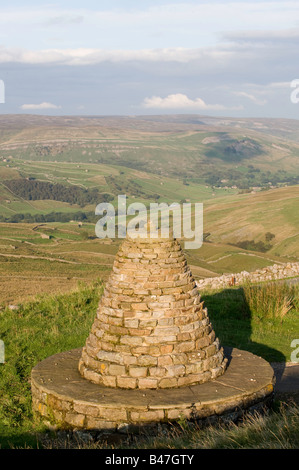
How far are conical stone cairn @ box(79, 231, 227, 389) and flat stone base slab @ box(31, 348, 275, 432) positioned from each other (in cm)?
19

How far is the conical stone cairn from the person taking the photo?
8.16 metres

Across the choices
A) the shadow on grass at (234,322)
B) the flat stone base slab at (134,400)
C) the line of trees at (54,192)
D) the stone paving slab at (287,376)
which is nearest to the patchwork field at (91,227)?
the line of trees at (54,192)

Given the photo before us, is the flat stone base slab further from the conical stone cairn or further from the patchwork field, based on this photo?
the patchwork field

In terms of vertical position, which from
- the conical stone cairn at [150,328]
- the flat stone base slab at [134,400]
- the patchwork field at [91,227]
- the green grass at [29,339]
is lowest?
the patchwork field at [91,227]

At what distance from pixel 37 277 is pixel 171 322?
24672 mm

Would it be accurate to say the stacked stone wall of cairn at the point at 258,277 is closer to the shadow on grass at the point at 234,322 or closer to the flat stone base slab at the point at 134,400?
the shadow on grass at the point at 234,322

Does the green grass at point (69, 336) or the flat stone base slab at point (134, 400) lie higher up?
the flat stone base slab at point (134, 400)

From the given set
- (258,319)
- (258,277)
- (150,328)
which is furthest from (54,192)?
(150,328)

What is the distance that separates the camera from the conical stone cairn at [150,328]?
8156 millimetres

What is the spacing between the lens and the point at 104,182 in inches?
6452

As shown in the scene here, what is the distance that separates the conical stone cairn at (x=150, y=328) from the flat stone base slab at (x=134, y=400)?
0.63ft

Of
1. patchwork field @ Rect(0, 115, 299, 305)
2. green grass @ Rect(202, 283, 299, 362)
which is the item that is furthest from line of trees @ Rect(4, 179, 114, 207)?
green grass @ Rect(202, 283, 299, 362)

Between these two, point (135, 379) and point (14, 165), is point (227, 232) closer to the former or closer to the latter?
point (135, 379)
